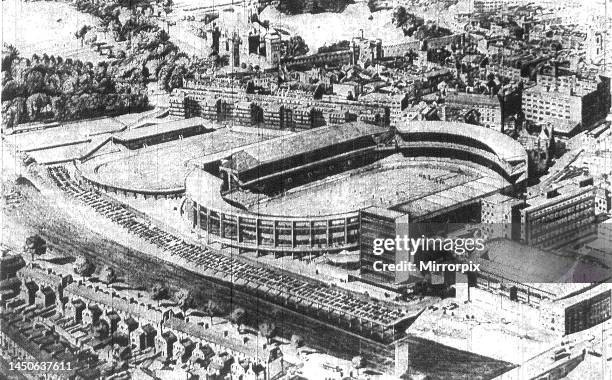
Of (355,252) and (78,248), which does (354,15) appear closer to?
(355,252)

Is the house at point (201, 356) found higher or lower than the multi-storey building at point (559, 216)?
lower

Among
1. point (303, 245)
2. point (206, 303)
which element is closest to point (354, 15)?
point (303, 245)

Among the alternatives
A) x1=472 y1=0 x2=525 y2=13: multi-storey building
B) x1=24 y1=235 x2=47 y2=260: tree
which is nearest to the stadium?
x1=24 y1=235 x2=47 y2=260: tree

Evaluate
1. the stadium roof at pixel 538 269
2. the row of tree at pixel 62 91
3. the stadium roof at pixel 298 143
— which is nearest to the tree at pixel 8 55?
the row of tree at pixel 62 91

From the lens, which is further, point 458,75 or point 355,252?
point 458,75

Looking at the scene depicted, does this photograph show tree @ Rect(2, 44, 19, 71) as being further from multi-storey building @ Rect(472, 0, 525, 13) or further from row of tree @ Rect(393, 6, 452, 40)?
multi-storey building @ Rect(472, 0, 525, 13)

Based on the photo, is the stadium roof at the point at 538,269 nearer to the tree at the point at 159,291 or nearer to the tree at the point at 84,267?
the tree at the point at 159,291
